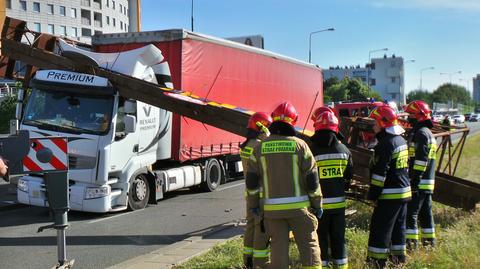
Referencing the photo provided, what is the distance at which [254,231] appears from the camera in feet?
19.6

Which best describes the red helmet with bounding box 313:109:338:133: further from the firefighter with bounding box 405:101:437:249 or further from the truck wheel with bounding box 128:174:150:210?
the truck wheel with bounding box 128:174:150:210

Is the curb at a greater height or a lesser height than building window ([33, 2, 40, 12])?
lesser

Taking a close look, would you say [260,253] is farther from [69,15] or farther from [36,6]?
[69,15]

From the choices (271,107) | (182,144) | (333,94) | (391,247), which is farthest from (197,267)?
(333,94)

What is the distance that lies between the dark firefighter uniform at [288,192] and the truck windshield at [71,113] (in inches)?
222

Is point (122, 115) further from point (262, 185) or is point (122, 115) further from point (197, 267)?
point (262, 185)

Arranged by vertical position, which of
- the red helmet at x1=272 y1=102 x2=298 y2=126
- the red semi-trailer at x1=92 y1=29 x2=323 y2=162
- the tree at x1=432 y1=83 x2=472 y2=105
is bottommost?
the red helmet at x1=272 y1=102 x2=298 y2=126

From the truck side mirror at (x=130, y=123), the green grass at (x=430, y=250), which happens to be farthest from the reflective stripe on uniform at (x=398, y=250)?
the truck side mirror at (x=130, y=123)

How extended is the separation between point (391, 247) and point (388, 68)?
114 m

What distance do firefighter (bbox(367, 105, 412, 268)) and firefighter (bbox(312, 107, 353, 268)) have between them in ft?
1.63

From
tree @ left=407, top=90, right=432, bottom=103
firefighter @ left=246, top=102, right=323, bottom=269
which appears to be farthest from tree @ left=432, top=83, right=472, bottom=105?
firefighter @ left=246, top=102, right=323, bottom=269

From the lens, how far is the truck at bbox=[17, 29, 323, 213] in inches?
378

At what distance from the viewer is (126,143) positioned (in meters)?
10.2

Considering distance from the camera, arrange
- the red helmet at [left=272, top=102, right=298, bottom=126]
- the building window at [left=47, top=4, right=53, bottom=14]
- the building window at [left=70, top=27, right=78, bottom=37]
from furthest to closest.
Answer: the building window at [left=70, top=27, right=78, bottom=37] < the building window at [left=47, top=4, right=53, bottom=14] < the red helmet at [left=272, top=102, right=298, bottom=126]
